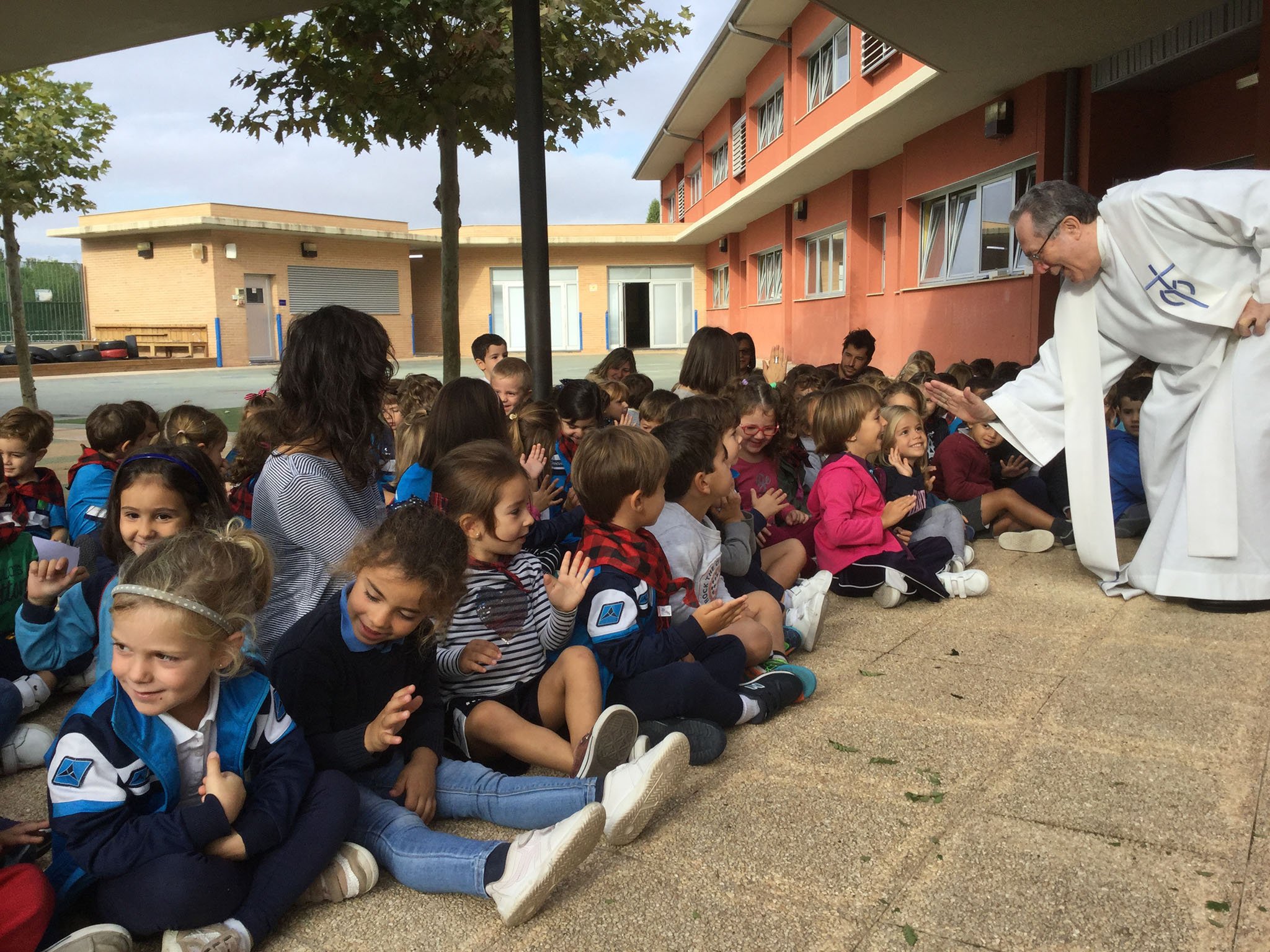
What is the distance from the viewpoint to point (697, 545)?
11.6 ft

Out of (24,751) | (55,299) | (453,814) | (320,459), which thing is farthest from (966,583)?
(55,299)

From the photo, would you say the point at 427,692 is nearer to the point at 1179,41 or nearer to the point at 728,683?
the point at 728,683

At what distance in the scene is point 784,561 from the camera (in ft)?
15.0

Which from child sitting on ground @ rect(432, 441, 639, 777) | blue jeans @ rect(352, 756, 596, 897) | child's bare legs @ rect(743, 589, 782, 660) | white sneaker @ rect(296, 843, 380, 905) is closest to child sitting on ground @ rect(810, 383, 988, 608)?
child's bare legs @ rect(743, 589, 782, 660)

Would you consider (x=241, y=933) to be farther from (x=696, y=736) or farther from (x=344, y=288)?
(x=344, y=288)

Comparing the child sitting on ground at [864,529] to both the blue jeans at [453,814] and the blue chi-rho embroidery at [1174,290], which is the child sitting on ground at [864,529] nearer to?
the blue chi-rho embroidery at [1174,290]

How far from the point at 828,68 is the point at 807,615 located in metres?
14.5

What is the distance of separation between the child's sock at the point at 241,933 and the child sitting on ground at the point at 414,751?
351 millimetres

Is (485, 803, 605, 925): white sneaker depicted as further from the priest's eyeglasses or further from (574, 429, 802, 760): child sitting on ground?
the priest's eyeglasses

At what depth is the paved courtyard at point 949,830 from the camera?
81.7 inches

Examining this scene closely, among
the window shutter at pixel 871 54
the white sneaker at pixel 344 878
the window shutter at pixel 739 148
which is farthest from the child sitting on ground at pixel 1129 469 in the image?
the window shutter at pixel 739 148

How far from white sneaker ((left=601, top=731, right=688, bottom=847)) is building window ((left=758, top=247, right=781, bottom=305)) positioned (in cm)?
2012

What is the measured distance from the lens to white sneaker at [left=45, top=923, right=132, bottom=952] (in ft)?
6.26

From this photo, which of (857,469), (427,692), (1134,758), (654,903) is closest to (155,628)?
(427,692)
